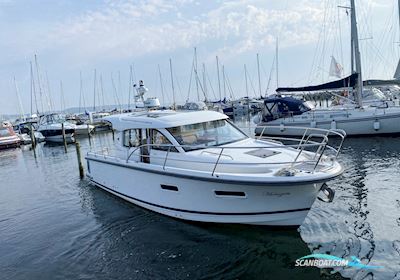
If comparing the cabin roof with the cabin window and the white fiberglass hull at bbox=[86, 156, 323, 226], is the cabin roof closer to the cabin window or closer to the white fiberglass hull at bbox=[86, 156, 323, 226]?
the white fiberglass hull at bbox=[86, 156, 323, 226]

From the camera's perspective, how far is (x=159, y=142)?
9.95 m

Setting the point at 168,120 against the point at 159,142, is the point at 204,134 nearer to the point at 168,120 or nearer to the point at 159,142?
the point at 168,120

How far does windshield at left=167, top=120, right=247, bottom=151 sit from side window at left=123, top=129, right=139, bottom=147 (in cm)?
167

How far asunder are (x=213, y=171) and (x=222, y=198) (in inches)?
28.6

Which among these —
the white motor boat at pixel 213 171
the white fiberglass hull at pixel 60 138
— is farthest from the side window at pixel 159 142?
the white fiberglass hull at pixel 60 138

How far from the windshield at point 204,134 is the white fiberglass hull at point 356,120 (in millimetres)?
10569

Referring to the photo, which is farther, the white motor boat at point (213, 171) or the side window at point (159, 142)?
the side window at point (159, 142)

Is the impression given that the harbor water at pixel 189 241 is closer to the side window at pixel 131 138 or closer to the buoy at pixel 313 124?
the side window at pixel 131 138

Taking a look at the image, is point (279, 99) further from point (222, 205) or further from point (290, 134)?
point (222, 205)

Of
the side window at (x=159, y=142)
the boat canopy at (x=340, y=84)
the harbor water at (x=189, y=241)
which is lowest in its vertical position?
the harbor water at (x=189, y=241)

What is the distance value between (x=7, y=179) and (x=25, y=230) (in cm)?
1049

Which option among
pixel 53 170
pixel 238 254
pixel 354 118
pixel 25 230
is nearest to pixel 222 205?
pixel 238 254

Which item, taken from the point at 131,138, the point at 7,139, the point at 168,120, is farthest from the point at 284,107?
the point at 7,139

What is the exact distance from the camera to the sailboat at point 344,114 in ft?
70.5
